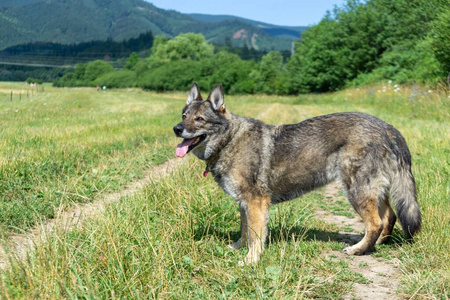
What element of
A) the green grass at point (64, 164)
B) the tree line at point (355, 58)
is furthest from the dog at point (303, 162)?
the tree line at point (355, 58)

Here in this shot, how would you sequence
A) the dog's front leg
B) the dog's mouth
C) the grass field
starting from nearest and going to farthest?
the grass field, the dog's front leg, the dog's mouth

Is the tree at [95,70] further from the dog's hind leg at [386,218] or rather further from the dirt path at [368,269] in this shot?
the dog's hind leg at [386,218]

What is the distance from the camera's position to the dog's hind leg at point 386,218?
16.4 feet

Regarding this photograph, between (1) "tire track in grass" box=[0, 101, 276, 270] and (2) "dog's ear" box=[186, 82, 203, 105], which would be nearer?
(1) "tire track in grass" box=[0, 101, 276, 270]

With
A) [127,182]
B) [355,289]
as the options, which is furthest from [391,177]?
[127,182]

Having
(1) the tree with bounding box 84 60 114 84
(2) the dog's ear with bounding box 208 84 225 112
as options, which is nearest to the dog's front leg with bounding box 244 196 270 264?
(2) the dog's ear with bounding box 208 84 225 112

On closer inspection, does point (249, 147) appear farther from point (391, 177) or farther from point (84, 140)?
point (84, 140)

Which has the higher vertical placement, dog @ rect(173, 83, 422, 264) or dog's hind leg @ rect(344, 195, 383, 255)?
dog @ rect(173, 83, 422, 264)

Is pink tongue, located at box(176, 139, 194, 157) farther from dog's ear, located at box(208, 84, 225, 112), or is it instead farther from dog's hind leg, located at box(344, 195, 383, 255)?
dog's hind leg, located at box(344, 195, 383, 255)

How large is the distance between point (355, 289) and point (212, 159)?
6.98ft

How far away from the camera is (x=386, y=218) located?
16.5 feet

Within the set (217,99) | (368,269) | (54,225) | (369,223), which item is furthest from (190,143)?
(368,269)

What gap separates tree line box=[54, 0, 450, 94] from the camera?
20375 mm

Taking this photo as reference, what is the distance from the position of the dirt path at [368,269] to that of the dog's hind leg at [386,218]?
326 mm
